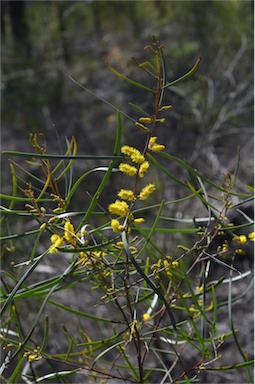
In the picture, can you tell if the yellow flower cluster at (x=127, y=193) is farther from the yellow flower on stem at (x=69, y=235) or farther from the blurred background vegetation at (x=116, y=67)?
the blurred background vegetation at (x=116, y=67)

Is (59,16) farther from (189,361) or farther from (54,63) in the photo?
(189,361)

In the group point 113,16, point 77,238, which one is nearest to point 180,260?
point 77,238

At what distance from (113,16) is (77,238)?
3.50 meters

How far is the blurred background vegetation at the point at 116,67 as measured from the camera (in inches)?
108

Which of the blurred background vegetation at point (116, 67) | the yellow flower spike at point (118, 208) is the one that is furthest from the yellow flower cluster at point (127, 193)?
the blurred background vegetation at point (116, 67)

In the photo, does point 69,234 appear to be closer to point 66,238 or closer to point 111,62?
point 66,238

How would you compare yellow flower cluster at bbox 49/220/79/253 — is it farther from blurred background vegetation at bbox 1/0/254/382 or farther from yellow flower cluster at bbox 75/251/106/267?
blurred background vegetation at bbox 1/0/254/382

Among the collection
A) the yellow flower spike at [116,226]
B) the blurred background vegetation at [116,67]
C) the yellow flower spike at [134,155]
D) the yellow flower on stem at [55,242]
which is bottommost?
the blurred background vegetation at [116,67]

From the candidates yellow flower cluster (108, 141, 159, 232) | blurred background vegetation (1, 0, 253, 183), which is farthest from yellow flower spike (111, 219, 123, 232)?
blurred background vegetation (1, 0, 253, 183)

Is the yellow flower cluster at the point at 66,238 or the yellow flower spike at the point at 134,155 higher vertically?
the yellow flower spike at the point at 134,155

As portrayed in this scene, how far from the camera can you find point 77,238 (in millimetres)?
434

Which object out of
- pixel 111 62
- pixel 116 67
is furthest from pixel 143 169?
pixel 111 62

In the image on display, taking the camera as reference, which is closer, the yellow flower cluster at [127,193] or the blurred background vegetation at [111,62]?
the yellow flower cluster at [127,193]

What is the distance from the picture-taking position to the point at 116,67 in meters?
3.02
